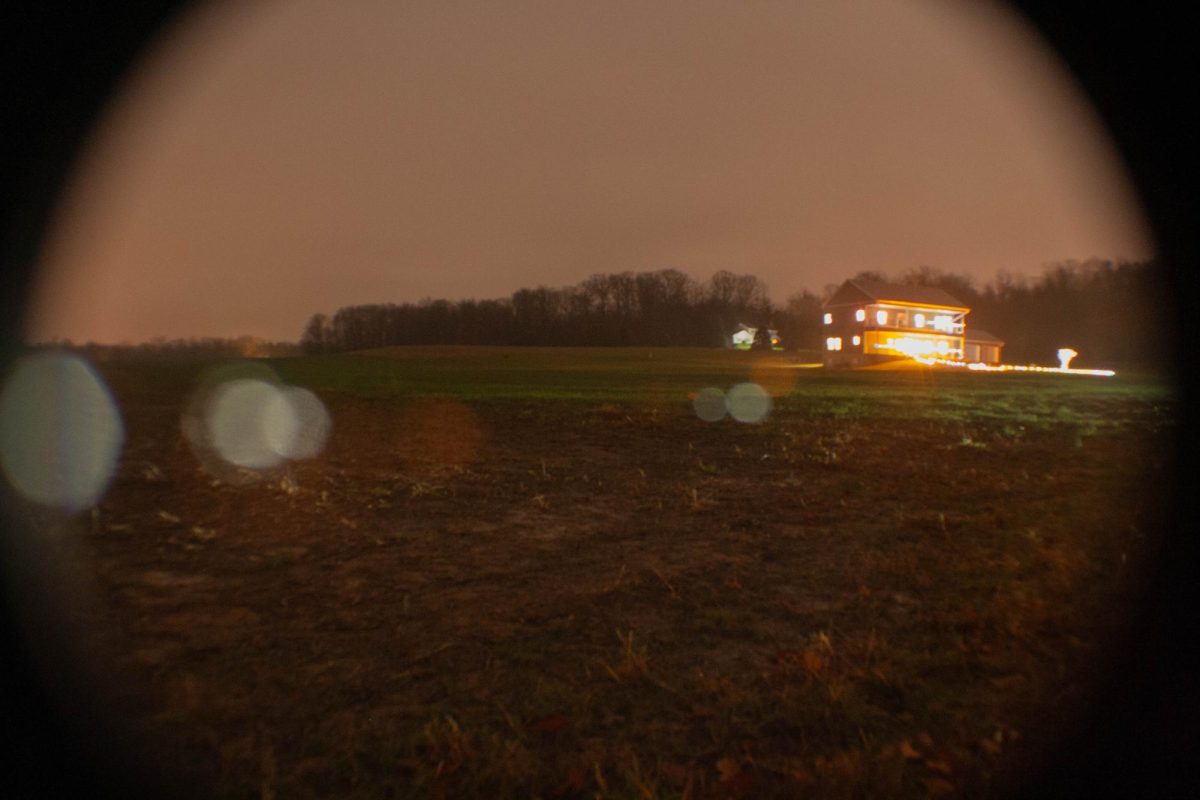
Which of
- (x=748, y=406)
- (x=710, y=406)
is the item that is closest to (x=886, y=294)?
(x=748, y=406)

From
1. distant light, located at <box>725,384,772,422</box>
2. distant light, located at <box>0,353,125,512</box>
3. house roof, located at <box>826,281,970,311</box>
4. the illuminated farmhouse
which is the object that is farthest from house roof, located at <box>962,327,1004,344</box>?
distant light, located at <box>0,353,125,512</box>

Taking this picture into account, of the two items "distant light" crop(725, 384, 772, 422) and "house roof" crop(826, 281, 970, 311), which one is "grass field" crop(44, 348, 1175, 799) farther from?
"house roof" crop(826, 281, 970, 311)

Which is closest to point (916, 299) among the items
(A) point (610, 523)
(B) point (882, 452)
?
(B) point (882, 452)

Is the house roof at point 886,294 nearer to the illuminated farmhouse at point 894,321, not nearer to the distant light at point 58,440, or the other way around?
the illuminated farmhouse at point 894,321

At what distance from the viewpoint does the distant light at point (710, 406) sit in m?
14.2

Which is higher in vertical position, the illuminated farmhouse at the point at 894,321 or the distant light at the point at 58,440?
the illuminated farmhouse at the point at 894,321

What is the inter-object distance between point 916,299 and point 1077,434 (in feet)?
173

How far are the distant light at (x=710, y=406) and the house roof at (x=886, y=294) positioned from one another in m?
42.2

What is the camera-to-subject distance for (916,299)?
60000 mm

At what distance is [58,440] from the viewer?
8.88 metres

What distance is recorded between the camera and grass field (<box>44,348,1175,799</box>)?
2.96 m

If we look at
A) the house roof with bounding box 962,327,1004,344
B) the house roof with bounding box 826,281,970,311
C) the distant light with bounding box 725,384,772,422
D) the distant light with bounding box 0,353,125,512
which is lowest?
the distant light with bounding box 725,384,772,422

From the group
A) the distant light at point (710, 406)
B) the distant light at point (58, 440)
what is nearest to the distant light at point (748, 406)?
the distant light at point (710, 406)

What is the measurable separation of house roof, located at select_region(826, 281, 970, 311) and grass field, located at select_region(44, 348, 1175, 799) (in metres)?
54.0
